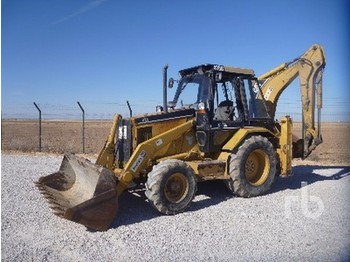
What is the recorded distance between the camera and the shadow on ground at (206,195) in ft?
22.4

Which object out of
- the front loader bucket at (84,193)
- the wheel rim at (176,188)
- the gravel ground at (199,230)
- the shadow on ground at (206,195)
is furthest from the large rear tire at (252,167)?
the front loader bucket at (84,193)

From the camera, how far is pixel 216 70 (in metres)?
8.35

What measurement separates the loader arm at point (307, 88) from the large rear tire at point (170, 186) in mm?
3803

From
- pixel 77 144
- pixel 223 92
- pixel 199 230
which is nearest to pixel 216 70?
pixel 223 92

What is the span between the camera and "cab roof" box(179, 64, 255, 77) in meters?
8.38

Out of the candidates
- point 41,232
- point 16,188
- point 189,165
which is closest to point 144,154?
point 189,165

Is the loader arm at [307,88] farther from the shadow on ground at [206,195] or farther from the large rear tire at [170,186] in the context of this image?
the large rear tire at [170,186]

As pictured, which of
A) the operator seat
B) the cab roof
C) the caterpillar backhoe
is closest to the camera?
the caterpillar backhoe

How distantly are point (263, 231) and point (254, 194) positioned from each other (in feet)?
7.07

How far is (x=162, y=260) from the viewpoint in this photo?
5.03 metres

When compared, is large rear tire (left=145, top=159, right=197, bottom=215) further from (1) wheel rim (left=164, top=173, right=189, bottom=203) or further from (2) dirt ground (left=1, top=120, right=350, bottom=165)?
(2) dirt ground (left=1, top=120, right=350, bottom=165)

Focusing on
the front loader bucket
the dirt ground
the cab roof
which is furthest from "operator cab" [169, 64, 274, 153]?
the dirt ground

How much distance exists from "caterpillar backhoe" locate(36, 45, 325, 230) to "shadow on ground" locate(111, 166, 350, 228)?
378mm

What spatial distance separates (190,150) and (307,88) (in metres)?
3.96
